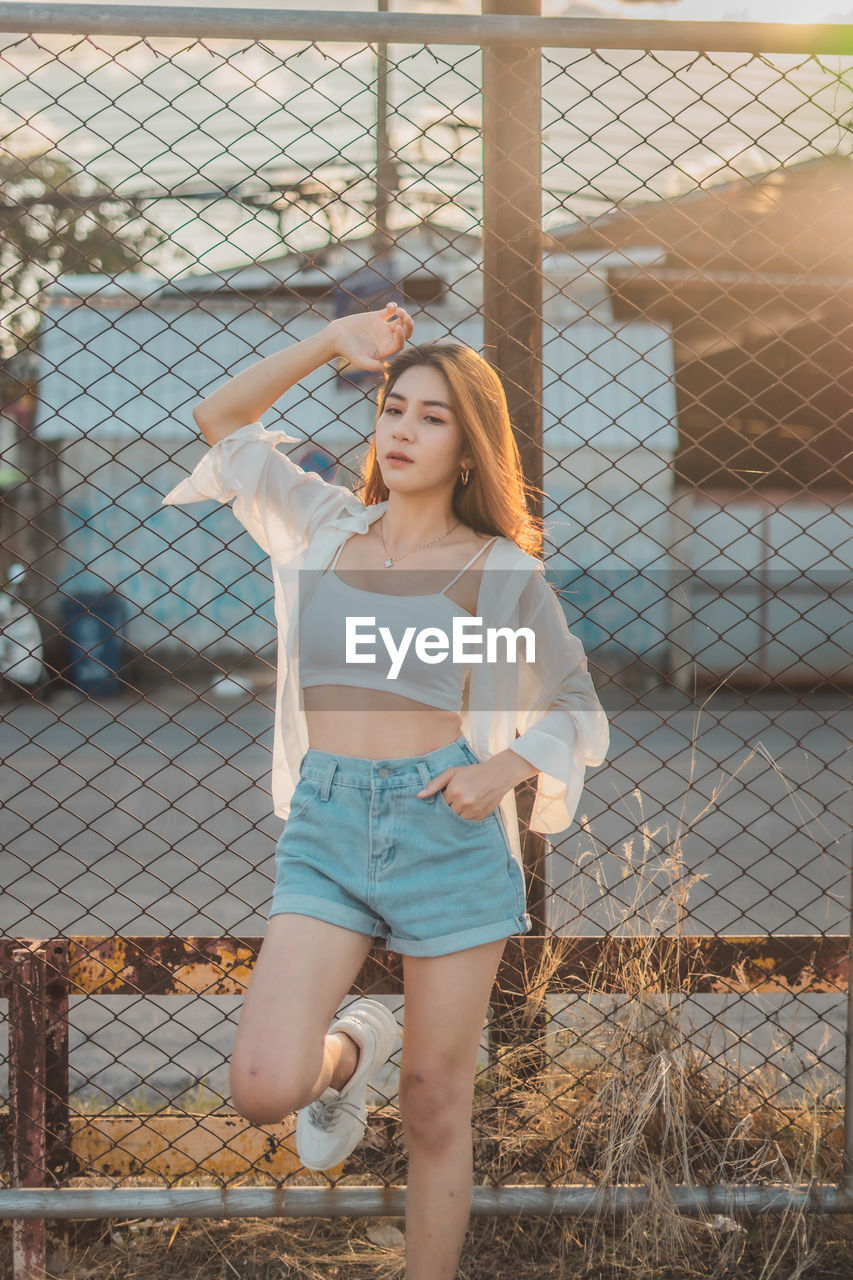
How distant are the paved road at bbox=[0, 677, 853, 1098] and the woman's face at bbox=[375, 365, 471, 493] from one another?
66 cm

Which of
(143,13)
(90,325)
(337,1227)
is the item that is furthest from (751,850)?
(90,325)

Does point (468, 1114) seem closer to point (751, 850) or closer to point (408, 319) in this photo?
point (408, 319)

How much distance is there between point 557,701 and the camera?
2131mm

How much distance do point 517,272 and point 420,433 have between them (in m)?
0.75

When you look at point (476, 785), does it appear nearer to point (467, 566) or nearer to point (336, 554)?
point (467, 566)

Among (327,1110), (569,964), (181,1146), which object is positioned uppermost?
(569,964)

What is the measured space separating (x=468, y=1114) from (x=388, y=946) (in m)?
0.37

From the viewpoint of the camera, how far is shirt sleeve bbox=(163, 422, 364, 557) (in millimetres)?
2182

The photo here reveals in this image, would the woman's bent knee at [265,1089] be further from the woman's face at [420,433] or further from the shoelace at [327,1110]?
the woman's face at [420,433]

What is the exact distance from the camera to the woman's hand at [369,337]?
6.98 feet

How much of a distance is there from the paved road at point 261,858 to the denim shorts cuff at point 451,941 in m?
0.58

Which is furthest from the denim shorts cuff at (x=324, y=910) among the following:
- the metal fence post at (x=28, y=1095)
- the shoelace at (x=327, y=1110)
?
the metal fence post at (x=28, y=1095)

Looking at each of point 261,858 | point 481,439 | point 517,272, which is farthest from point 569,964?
point 261,858

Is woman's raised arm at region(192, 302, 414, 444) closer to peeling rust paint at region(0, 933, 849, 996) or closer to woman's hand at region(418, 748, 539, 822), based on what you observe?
woman's hand at region(418, 748, 539, 822)
